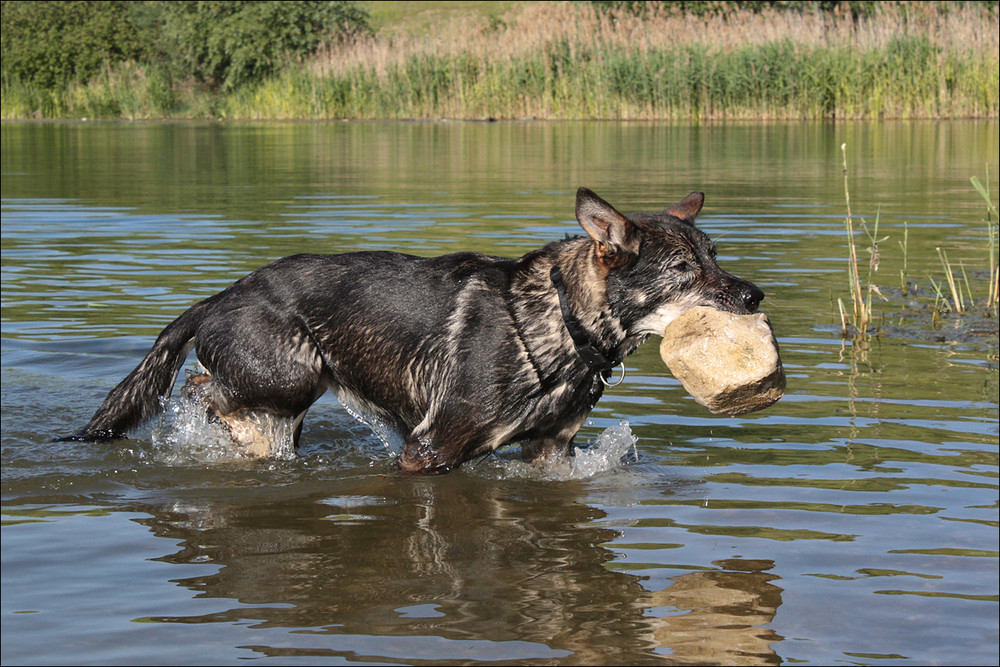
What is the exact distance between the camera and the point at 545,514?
5.82 metres

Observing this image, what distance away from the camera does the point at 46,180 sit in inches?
853

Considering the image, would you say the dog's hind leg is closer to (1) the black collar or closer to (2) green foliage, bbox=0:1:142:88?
(1) the black collar

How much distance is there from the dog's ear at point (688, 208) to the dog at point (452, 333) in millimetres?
11

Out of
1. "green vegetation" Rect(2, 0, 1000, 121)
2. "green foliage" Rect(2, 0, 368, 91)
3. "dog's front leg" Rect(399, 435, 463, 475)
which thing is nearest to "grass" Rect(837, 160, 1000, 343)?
"dog's front leg" Rect(399, 435, 463, 475)

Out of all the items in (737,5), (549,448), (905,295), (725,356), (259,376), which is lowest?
(549,448)

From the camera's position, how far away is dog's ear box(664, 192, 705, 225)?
615cm

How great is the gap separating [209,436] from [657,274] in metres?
2.87

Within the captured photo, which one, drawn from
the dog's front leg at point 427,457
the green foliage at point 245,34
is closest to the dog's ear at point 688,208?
the dog's front leg at point 427,457

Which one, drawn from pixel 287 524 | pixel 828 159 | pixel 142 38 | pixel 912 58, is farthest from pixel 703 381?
pixel 142 38

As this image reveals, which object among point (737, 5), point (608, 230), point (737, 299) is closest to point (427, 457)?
point (608, 230)

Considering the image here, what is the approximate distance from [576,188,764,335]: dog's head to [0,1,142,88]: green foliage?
49.4 metres

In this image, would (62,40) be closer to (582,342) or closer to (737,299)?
(582,342)

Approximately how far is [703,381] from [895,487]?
4.28ft

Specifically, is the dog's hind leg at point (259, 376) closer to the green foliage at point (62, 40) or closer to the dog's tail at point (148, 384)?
the dog's tail at point (148, 384)
